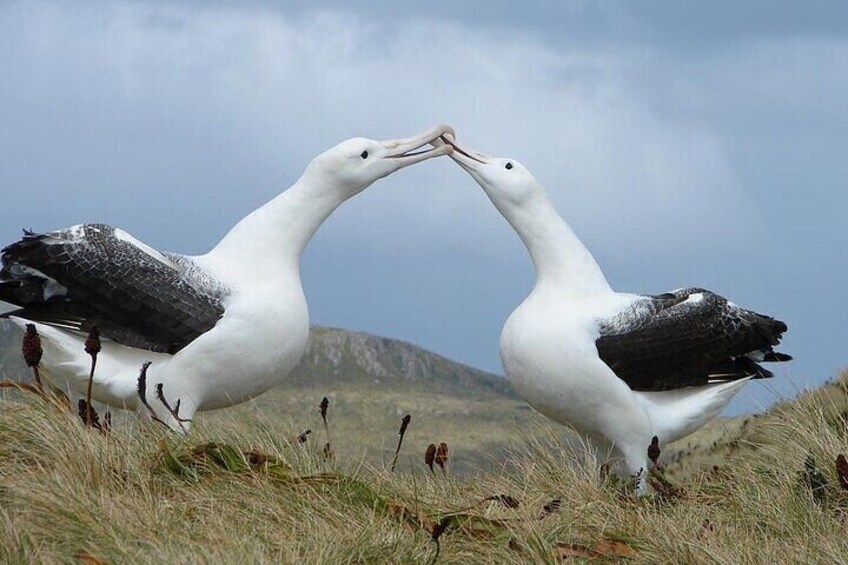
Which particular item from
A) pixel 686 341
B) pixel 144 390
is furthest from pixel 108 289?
pixel 686 341

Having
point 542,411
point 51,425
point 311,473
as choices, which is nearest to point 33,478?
point 51,425

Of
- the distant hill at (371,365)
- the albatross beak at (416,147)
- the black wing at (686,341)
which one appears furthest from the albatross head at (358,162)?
the distant hill at (371,365)

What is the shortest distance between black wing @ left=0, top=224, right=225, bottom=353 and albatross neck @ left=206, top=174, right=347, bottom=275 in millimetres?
339

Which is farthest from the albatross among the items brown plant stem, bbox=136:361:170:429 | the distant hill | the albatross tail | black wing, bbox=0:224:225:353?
the distant hill

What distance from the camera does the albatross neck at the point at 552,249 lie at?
406 inches

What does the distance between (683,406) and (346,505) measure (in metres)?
3.47

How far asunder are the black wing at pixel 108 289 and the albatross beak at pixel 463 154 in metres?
2.06

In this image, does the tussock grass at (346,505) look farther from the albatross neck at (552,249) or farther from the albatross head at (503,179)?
the albatross head at (503,179)

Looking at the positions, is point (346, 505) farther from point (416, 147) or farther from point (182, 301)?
point (416, 147)

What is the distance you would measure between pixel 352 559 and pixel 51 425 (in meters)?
2.33

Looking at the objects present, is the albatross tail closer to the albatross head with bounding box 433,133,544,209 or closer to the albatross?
the albatross head with bounding box 433,133,544,209

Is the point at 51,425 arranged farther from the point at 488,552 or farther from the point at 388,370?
the point at 388,370

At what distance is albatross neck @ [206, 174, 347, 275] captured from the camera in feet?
32.6

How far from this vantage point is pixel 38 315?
9789mm
